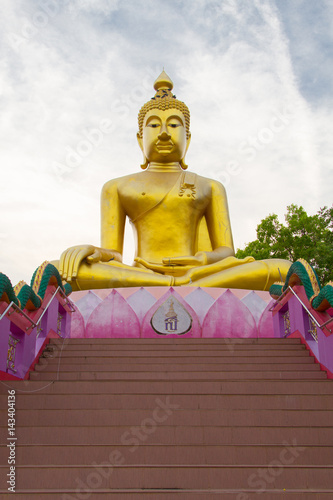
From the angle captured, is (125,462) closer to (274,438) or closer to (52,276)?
(274,438)

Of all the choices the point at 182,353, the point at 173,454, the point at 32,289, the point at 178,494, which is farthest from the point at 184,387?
the point at 32,289

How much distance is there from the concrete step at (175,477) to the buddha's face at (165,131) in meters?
7.25

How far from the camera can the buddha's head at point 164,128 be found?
9.31 metres

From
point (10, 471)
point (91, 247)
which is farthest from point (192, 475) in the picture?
point (91, 247)

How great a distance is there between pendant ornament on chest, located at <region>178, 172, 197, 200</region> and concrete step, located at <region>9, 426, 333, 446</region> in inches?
241

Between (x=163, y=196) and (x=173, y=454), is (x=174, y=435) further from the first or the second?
(x=163, y=196)

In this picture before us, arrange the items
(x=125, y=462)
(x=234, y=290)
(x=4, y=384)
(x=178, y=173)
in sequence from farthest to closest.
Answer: (x=178, y=173) < (x=234, y=290) < (x=4, y=384) < (x=125, y=462)

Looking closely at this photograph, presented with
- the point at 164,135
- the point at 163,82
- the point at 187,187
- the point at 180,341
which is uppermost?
the point at 163,82

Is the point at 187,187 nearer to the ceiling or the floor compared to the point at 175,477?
nearer to the ceiling

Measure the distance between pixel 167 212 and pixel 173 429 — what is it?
6.05 metres

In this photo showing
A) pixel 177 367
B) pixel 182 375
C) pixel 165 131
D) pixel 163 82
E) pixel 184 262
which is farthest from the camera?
pixel 163 82

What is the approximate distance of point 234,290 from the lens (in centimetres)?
701

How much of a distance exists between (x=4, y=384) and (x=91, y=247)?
391 centimetres

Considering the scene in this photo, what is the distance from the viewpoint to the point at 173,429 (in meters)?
3.12
